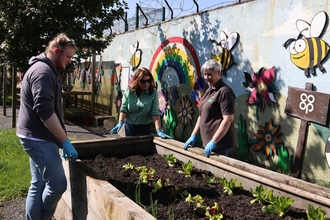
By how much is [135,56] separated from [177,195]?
652cm

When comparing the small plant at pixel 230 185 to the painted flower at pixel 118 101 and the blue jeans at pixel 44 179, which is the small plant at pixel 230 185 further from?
the painted flower at pixel 118 101

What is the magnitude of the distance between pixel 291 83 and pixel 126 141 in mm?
2382

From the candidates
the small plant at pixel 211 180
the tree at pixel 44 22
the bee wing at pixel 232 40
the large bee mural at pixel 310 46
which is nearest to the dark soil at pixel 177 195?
the small plant at pixel 211 180

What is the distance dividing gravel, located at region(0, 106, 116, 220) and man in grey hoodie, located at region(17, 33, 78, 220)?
3.14 ft

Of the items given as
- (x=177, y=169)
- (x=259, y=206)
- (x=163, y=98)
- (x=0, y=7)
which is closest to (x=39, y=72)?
(x=177, y=169)

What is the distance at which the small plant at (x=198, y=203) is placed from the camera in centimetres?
235

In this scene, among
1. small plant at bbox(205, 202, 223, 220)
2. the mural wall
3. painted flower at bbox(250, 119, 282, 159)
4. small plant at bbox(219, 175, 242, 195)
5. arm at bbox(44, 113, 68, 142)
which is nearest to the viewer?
small plant at bbox(205, 202, 223, 220)

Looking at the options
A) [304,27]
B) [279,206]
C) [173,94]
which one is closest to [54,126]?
[279,206]

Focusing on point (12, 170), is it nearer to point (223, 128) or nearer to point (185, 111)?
point (223, 128)

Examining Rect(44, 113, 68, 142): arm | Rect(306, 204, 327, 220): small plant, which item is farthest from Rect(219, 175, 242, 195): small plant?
Rect(44, 113, 68, 142): arm

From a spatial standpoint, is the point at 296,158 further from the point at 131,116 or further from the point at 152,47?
the point at 152,47

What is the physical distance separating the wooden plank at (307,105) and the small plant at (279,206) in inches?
85.8

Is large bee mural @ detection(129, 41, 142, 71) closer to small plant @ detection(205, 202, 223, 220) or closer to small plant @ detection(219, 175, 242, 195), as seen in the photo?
small plant @ detection(219, 175, 242, 195)

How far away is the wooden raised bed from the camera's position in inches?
84.1
